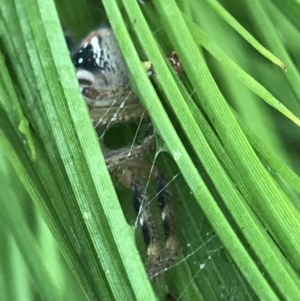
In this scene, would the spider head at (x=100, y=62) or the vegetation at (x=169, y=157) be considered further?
the spider head at (x=100, y=62)

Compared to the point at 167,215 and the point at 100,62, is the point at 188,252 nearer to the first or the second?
the point at 167,215

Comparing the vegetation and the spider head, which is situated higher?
the spider head

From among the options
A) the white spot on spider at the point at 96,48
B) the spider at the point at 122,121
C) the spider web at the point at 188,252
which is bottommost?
the spider web at the point at 188,252

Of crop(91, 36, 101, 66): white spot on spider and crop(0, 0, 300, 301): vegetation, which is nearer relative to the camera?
crop(0, 0, 300, 301): vegetation

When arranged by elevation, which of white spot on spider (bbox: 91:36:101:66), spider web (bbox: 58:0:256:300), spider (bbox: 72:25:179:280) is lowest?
spider web (bbox: 58:0:256:300)

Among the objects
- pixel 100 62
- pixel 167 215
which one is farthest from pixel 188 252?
pixel 100 62

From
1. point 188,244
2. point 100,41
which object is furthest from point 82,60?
point 188,244

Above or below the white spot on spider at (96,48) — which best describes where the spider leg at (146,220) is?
below

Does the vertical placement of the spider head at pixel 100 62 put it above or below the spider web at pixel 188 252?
above
